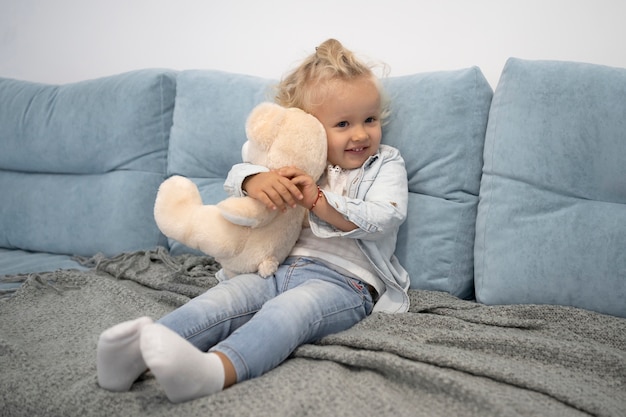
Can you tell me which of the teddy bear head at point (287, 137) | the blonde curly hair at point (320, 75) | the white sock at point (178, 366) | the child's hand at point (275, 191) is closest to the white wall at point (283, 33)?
the blonde curly hair at point (320, 75)

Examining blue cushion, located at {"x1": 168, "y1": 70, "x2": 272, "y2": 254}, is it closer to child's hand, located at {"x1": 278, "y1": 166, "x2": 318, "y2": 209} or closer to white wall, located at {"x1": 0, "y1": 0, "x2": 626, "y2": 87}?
white wall, located at {"x1": 0, "y1": 0, "x2": 626, "y2": 87}

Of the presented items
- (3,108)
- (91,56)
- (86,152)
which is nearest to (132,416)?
(86,152)

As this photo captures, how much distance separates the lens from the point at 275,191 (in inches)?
42.0

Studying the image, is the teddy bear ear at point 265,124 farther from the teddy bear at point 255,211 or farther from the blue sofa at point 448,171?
the blue sofa at point 448,171

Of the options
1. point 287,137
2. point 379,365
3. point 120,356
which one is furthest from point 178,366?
point 287,137

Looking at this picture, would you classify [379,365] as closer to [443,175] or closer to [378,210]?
[378,210]

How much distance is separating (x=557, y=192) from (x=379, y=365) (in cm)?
65

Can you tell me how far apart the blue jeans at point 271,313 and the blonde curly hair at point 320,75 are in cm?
38

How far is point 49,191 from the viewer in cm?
177

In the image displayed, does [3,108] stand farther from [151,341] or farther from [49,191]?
[151,341]

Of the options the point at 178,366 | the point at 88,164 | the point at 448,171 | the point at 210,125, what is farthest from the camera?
the point at 88,164

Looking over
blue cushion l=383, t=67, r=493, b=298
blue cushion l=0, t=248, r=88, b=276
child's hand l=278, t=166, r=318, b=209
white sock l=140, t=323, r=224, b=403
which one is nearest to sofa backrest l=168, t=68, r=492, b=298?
blue cushion l=383, t=67, r=493, b=298

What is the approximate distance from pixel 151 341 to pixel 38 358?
1.25ft

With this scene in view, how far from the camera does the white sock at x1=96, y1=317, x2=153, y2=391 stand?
29.7 inches
